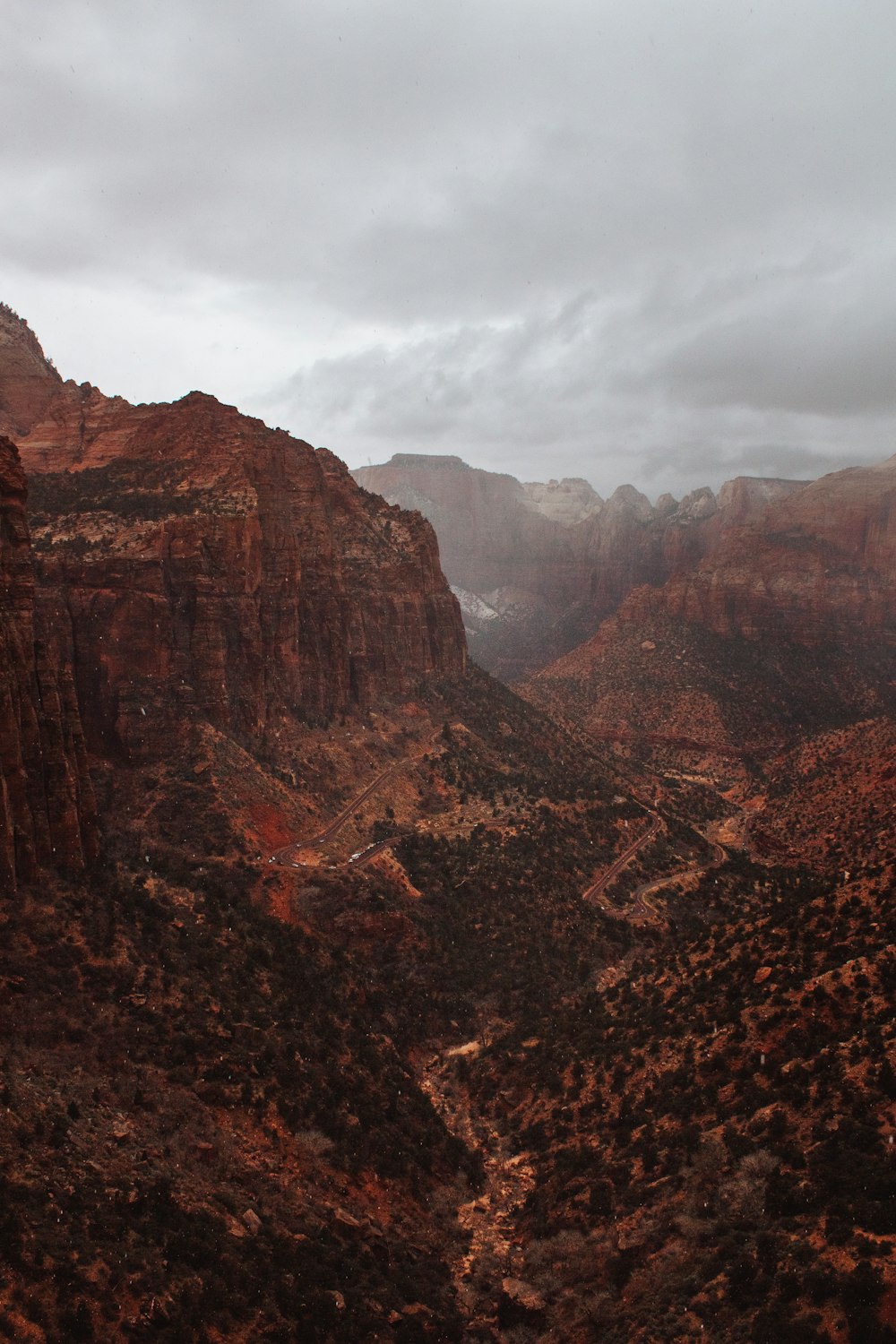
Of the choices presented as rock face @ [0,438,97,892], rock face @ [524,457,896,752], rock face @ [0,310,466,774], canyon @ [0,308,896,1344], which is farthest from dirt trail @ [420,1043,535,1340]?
rock face @ [524,457,896,752]

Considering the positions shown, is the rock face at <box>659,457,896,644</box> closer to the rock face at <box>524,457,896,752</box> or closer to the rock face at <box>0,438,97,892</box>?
the rock face at <box>524,457,896,752</box>

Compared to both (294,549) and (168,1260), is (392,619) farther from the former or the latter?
(168,1260)

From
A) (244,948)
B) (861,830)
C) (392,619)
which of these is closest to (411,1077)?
(244,948)

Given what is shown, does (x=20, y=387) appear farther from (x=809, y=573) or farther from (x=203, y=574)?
(x=809, y=573)

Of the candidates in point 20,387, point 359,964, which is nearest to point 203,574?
point 20,387

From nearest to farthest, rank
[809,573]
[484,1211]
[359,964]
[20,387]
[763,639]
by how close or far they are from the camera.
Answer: [484,1211]
[359,964]
[20,387]
[763,639]
[809,573]
